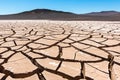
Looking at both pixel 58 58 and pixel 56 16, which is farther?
pixel 56 16

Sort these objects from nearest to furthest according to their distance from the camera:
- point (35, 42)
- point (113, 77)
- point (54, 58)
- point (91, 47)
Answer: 1. point (113, 77)
2. point (54, 58)
3. point (91, 47)
4. point (35, 42)

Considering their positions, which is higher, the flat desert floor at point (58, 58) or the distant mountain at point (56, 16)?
the flat desert floor at point (58, 58)

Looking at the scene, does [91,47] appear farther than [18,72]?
Yes

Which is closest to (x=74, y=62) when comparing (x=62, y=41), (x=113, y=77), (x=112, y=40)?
(x=113, y=77)

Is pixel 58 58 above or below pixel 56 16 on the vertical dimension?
above

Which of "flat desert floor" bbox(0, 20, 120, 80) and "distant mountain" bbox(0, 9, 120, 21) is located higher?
"flat desert floor" bbox(0, 20, 120, 80)

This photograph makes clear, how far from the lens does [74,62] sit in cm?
263

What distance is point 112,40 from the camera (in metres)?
3.68

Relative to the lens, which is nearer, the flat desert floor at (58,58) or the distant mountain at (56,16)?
the flat desert floor at (58,58)

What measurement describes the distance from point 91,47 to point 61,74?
1007 millimetres

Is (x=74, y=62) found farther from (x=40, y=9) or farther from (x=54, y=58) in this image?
(x=40, y=9)

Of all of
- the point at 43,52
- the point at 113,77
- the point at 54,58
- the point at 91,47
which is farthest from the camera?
the point at 91,47

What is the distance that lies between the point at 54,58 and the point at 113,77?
2.51ft

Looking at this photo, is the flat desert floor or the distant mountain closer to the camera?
the flat desert floor
